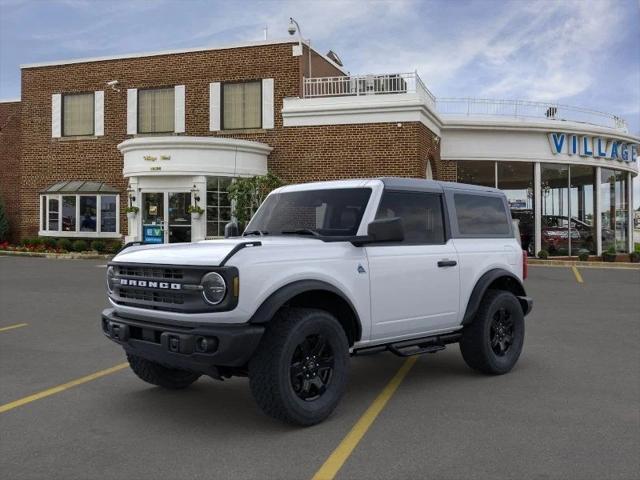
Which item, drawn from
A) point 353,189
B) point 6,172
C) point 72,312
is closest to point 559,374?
point 353,189

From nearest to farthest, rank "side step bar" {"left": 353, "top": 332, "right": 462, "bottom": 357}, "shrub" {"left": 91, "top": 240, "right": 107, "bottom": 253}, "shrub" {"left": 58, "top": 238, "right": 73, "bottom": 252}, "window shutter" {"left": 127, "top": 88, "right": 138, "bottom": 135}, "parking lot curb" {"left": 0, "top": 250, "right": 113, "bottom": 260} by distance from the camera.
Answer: "side step bar" {"left": 353, "top": 332, "right": 462, "bottom": 357}
"parking lot curb" {"left": 0, "top": 250, "right": 113, "bottom": 260}
"shrub" {"left": 91, "top": 240, "right": 107, "bottom": 253}
"shrub" {"left": 58, "top": 238, "right": 73, "bottom": 252}
"window shutter" {"left": 127, "top": 88, "right": 138, "bottom": 135}

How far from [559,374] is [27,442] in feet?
15.9

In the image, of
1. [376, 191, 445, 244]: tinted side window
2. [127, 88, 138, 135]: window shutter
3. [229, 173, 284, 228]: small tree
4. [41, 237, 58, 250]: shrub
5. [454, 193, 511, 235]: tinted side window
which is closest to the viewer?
[376, 191, 445, 244]: tinted side window

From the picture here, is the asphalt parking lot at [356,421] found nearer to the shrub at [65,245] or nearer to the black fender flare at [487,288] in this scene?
the black fender flare at [487,288]

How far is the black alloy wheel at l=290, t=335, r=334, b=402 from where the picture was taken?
4.61 m

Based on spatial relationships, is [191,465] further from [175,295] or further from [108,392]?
[108,392]

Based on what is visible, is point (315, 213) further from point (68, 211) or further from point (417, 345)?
point (68, 211)

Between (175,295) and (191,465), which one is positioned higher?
(175,295)

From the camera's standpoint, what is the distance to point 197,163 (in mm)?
20844

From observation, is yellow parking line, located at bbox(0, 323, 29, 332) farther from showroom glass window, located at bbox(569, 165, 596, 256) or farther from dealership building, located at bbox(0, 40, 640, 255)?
showroom glass window, located at bbox(569, 165, 596, 256)

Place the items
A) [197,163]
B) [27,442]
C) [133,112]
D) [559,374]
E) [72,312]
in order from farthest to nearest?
1. [133,112]
2. [197,163]
3. [72,312]
4. [559,374]
5. [27,442]

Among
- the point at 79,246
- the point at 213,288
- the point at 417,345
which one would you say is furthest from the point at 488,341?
the point at 79,246

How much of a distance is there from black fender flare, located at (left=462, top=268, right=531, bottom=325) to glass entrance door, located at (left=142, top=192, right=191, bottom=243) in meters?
16.1

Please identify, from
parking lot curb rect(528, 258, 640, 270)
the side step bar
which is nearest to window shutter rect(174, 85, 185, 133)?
parking lot curb rect(528, 258, 640, 270)
